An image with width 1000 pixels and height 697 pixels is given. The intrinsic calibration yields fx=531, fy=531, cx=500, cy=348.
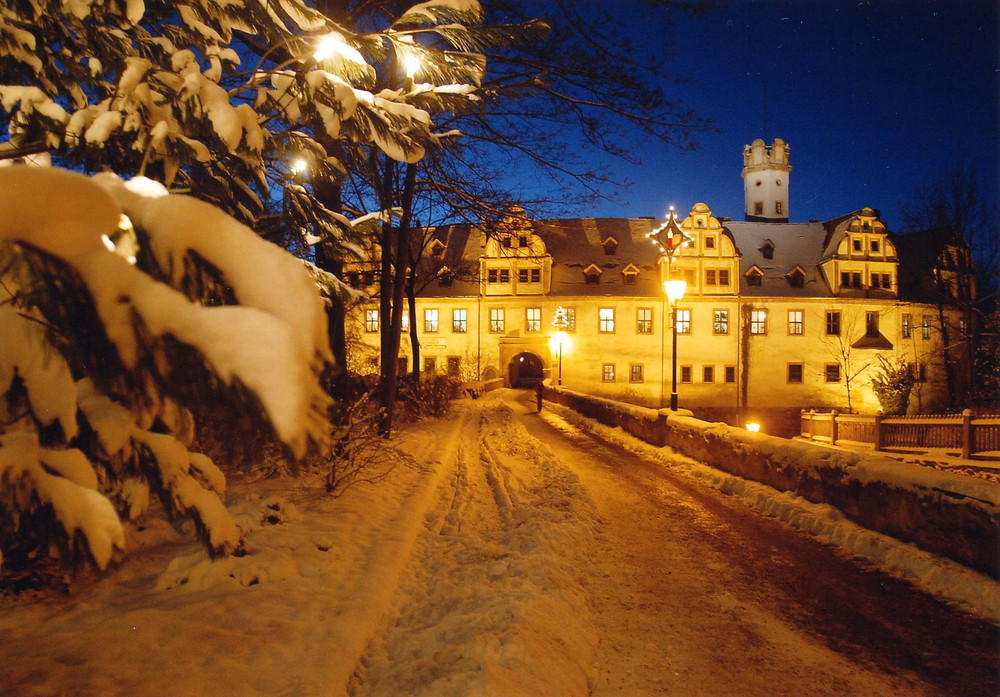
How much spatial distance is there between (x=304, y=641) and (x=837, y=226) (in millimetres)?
49872

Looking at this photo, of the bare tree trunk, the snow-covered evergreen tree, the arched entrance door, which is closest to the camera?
the snow-covered evergreen tree

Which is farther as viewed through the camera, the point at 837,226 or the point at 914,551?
the point at 837,226

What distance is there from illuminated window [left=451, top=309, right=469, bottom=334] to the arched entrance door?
446cm

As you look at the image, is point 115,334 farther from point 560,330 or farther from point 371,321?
point 371,321

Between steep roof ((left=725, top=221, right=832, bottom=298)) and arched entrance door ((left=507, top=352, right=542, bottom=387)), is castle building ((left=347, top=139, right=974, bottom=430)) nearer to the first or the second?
steep roof ((left=725, top=221, right=832, bottom=298))

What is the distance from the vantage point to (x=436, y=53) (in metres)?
4.59

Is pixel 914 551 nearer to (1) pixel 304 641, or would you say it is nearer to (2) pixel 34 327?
(1) pixel 304 641

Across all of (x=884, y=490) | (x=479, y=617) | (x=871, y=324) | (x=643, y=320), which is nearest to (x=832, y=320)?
(x=871, y=324)

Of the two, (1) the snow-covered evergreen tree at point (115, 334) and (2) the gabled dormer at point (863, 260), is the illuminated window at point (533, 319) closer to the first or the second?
(2) the gabled dormer at point (863, 260)

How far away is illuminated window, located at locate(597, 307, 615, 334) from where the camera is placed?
40094 mm

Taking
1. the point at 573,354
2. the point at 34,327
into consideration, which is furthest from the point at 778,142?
the point at 34,327

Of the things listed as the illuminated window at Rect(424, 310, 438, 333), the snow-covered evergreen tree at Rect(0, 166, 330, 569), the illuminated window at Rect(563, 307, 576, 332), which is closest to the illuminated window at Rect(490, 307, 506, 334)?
the illuminated window at Rect(424, 310, 438, 333)

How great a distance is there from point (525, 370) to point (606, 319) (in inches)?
568

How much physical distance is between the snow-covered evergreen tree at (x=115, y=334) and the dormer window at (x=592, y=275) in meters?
40.6
